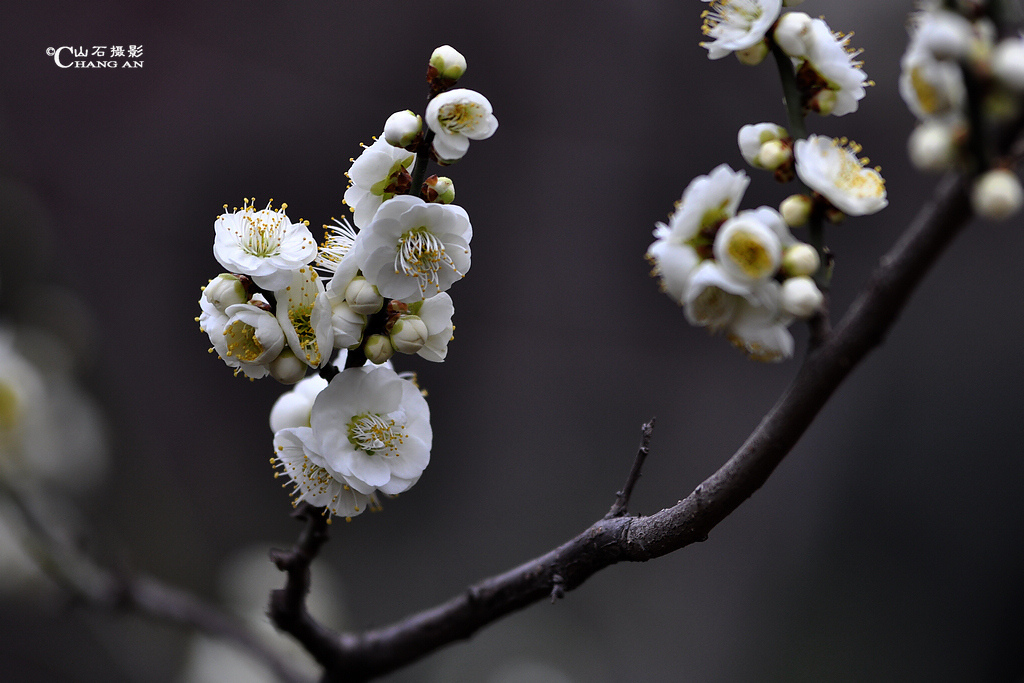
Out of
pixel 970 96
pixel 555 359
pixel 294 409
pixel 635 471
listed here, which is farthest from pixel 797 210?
pixel 555 359

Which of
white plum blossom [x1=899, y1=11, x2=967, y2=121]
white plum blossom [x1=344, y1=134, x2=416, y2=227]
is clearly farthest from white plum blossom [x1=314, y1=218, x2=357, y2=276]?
white plum blossom [x1=899, y1=11, x2=967, y2=121]

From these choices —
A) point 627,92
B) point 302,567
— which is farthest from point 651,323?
point 302,567

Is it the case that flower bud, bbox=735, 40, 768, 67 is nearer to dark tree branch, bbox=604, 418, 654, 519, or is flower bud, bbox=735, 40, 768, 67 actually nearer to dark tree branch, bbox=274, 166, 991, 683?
dark tree branch, bbox=274, 166, 991, 683

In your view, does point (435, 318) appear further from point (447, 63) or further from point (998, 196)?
point (998, 196)

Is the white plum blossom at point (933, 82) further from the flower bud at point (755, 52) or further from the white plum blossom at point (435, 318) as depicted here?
the white plum blossom at point (435, 318)

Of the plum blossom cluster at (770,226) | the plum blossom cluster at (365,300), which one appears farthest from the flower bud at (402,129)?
the plum blossom cluster at (770,226)
